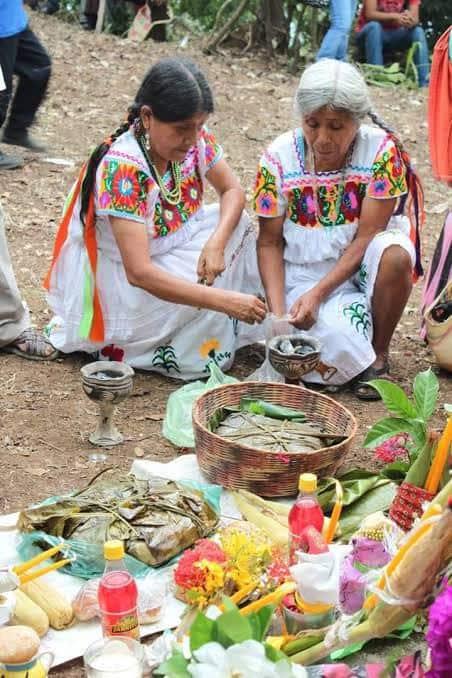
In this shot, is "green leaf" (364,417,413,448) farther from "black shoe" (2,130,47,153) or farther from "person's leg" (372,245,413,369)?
"black shoe" (2,130,47,153)

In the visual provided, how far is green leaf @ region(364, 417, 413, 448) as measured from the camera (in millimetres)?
3113

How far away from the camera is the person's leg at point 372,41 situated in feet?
33.6

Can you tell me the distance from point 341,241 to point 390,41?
22.6 feet

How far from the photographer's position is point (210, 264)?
409cm

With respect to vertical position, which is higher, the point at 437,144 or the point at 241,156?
the point at 437,144

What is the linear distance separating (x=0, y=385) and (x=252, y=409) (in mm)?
1178

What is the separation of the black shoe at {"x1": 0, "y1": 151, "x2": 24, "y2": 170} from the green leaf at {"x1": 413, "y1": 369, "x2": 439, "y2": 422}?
14.3 ft

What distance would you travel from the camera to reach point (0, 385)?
4121mm

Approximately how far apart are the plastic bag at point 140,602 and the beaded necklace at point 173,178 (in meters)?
1.90

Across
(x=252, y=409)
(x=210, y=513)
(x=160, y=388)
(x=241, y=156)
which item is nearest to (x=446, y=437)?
(x=210, y=513)

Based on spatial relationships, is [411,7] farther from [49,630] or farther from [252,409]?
[49,630]

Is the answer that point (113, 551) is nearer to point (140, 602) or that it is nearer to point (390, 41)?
point (140, 602)

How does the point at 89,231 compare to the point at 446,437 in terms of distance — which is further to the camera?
the point at 89,231

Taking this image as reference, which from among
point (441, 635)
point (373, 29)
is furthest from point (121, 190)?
point (373, 29)
